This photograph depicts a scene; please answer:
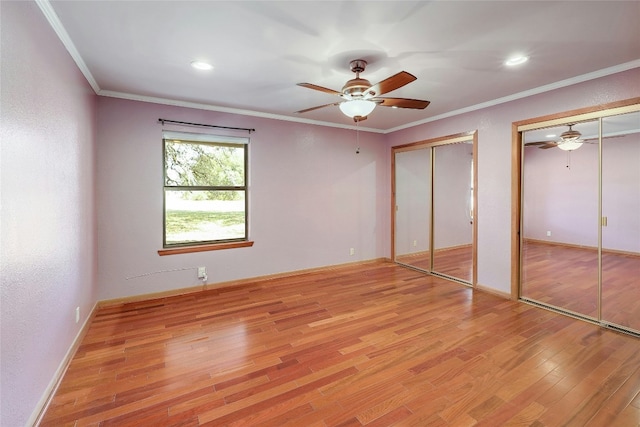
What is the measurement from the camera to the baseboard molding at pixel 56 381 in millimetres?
1726

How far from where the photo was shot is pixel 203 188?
416cm

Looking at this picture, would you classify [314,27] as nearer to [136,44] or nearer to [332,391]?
[136,44]

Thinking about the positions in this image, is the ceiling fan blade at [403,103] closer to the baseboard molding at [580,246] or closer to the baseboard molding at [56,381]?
the baseboard molding at [580,246]

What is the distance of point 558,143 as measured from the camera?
3.50 m

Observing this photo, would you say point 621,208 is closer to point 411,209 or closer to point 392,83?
point 392,83

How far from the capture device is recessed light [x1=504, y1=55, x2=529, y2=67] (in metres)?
2.66

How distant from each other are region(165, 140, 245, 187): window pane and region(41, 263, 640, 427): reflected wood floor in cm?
170

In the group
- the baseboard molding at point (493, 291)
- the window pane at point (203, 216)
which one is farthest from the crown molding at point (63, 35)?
the baseboard molding at point (493, 291)

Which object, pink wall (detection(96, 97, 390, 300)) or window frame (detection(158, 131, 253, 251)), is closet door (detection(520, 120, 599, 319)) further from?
window frame (detection(158, 131, 253, 251))

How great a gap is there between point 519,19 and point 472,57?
23.0 inches

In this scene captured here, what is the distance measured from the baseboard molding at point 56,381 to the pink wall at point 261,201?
38.6 inches

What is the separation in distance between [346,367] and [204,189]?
308cm

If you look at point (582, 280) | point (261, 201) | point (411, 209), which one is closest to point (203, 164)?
point (261, 201)

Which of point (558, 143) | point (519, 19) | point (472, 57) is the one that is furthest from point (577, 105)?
point (519, 19)
